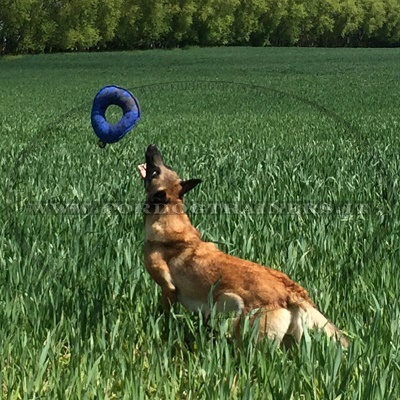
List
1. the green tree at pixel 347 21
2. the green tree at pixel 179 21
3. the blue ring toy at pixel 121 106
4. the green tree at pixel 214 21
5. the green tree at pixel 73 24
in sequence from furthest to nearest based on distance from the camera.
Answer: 1. the green tree at pixel 347 21
2. the green tree at pixel 214 21
3. the green tree at pixel 179 21
4. the green tree at pixel 73 24
5. the blue ring toy at pixel 121 106

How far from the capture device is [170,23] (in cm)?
8512

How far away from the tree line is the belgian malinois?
2922 inches

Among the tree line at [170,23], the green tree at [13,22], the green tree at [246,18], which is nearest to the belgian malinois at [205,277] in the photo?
the tree line at [170,23]

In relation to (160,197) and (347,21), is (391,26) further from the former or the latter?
(160,197)

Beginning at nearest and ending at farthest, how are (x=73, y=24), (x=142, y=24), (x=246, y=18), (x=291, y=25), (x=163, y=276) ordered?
(x=163, y=276) → (x=73, y=24) → (x=142, y=24) → (x=246, y=18) → (x=291, y=25)

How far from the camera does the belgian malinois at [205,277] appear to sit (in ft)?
8.87

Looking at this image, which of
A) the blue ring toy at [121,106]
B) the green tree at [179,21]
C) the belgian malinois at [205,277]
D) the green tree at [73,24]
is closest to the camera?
the belgian malinois at [205,277]

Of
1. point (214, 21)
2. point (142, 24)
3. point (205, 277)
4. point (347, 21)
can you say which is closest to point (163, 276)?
point (205, 277)

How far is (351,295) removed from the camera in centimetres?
351

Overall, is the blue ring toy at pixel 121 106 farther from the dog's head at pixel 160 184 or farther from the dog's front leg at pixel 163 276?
the dog's front leg at pixel 163 276

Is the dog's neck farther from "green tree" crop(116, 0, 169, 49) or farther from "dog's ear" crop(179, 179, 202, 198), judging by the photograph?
"green tree" crop(116, 0, 169, 49)

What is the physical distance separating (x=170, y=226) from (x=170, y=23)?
8498cm

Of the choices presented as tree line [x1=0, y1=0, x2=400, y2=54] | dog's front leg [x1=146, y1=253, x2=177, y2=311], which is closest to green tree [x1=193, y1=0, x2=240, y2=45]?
tree line [x1=0, y1=0, x2=400, y2=54]

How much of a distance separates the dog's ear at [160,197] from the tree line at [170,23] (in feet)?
244
